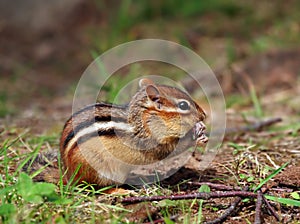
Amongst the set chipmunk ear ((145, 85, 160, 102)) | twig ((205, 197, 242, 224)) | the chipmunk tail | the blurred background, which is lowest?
twig ((205, 197, 242, 224))

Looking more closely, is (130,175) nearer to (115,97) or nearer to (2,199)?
(2,199)

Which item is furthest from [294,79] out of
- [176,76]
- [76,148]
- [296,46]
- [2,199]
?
[2,199]

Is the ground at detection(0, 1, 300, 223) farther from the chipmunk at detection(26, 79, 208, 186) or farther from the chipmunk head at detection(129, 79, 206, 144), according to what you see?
the chipmunk head at detection(129, 79, 206, 144)

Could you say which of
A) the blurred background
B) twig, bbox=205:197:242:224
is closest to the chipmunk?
twig, bbox=205:197:242:224

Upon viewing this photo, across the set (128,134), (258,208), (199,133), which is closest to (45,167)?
(128,134)

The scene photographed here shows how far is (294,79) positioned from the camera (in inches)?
258

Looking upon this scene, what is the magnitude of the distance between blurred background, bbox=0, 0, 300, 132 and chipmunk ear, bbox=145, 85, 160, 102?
9.27 feet

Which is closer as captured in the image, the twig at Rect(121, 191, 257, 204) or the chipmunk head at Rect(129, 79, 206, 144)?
the twig at Rect(121, 191, 257, 204)

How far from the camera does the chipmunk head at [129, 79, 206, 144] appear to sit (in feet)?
10.9

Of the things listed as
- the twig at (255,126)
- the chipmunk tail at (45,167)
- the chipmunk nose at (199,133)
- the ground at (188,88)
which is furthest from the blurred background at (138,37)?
the chipmunk nose at (199,133)

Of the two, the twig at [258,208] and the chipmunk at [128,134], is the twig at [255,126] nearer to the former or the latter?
the chipmunk at [128,134]

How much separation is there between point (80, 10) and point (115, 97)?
440 cm

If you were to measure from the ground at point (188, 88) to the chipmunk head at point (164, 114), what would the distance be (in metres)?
0.33

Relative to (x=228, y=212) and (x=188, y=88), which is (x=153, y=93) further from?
(x=188, y=88)
